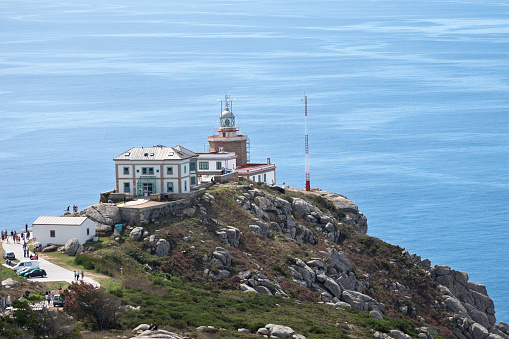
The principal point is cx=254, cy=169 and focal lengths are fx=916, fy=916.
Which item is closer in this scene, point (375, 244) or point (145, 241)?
point (145, 241)

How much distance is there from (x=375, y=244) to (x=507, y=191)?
100355 millimetres

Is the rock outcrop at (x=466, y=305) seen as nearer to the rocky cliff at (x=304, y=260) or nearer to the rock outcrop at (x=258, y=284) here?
the rocky cliff at (x=304, y=260)

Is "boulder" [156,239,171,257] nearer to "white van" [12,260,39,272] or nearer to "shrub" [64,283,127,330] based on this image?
"white van" [12,260,39,272]

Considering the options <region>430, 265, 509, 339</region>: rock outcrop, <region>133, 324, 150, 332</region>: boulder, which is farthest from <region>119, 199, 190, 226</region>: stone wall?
<region>430, 265, 509, 339</region>: rock outcrop

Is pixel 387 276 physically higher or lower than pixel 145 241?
lower

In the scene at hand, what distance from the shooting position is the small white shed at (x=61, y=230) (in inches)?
2719

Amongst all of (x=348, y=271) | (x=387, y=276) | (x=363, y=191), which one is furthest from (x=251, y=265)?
(x=363, y=191)

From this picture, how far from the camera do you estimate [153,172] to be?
77875 mm

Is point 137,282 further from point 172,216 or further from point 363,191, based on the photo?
point 363,191

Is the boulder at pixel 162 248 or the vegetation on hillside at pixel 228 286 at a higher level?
the boulder at pixel 162 248

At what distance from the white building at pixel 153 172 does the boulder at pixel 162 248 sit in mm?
9205

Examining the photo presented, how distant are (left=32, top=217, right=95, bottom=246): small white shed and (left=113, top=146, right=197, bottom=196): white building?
28.5ft

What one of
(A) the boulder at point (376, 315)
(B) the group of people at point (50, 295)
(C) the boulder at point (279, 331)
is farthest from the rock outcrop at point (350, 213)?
(B) the group of people at point (50, 295)

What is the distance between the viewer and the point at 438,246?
144000mm
